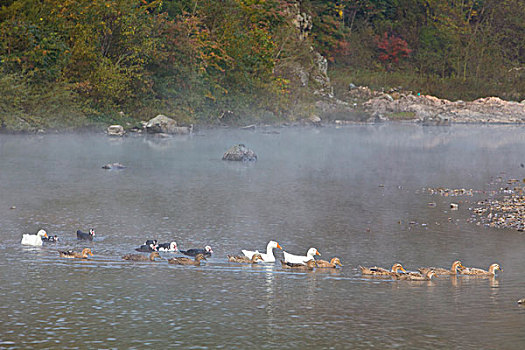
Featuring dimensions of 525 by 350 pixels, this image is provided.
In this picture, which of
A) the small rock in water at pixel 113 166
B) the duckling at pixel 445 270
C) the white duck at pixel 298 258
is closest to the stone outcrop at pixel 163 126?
the small rock in water at pixel 113 166

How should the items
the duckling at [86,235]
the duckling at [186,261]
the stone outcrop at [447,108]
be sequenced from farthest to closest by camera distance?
the stone outcrop at [447,108] → the duckling at [86,235] → the duckling at [186,261]

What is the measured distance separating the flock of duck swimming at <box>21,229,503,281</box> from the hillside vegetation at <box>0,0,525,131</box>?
2966 centimetres

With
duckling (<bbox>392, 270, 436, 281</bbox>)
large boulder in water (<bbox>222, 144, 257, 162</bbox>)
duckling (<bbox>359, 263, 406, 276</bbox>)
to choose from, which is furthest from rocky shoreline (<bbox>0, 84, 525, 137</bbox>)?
duckling (<bbox>392, 270, 436, 281</bbox>)

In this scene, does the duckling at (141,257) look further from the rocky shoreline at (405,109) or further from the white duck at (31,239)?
the rocky shoreline at (405,109)

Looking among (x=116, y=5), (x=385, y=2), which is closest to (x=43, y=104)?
(x=116, y=5)

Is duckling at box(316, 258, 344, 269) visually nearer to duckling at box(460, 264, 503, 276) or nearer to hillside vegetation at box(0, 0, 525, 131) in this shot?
duckling at box(460, 264, 503, 276)

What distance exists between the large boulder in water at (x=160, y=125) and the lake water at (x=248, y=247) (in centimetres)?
1416

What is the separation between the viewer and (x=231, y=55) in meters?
61.7

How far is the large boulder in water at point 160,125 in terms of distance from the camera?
51.7 metres

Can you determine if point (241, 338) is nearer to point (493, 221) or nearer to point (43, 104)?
point (493, 221)

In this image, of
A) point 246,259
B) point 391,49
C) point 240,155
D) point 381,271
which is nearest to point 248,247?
point 246,259

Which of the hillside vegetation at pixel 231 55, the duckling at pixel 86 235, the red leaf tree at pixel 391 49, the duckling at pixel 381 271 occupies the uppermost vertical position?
the red leaf tree at pixel 391 49

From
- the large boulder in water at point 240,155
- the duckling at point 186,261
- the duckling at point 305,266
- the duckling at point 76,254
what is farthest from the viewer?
the large boulder in water at point 240,155

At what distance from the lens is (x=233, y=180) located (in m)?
29.8
